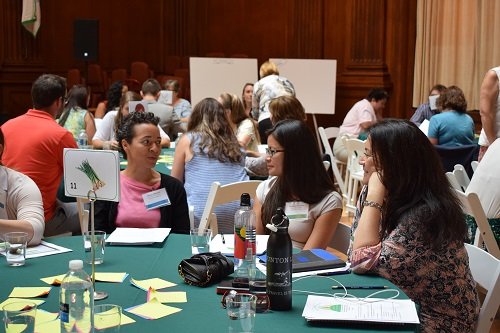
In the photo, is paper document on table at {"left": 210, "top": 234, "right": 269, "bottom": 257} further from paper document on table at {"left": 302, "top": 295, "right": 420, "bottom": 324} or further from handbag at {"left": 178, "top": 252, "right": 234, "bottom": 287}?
paper document on table at {"left": 302, "top": 295, "right": 420, "bottom": 324}

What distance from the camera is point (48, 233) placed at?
439 centimetres

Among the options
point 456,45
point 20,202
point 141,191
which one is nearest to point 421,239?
point 141,191

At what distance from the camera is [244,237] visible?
105 inches

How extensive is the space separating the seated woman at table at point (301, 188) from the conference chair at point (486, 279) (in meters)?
0.72

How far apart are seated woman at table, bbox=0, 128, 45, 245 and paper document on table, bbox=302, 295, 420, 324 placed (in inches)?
52.0

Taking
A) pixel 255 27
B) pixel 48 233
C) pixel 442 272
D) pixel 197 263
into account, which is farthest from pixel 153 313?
pixel 255 27

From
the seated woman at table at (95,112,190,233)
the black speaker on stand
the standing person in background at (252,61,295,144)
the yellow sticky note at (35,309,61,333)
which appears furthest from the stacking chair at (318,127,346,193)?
the black speaker on stand

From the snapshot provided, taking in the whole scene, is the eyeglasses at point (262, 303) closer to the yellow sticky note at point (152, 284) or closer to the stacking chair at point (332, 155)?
the yellow sticky note at point (152, 284)

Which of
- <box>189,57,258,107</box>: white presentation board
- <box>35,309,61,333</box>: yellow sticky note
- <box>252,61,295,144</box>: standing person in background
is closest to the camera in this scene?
<box>35,309,61,333</box>: yellow sticky note

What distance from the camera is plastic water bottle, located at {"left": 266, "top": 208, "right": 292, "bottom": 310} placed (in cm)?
223

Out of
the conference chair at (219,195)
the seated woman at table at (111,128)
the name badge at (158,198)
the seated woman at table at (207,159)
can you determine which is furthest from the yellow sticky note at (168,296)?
the seated woman at table at (111,128)

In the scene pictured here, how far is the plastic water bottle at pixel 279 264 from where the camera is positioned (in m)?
2.23

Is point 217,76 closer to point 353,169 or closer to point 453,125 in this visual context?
point 353,169

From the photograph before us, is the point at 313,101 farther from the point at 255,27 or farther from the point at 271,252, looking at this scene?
the point at 271,252
